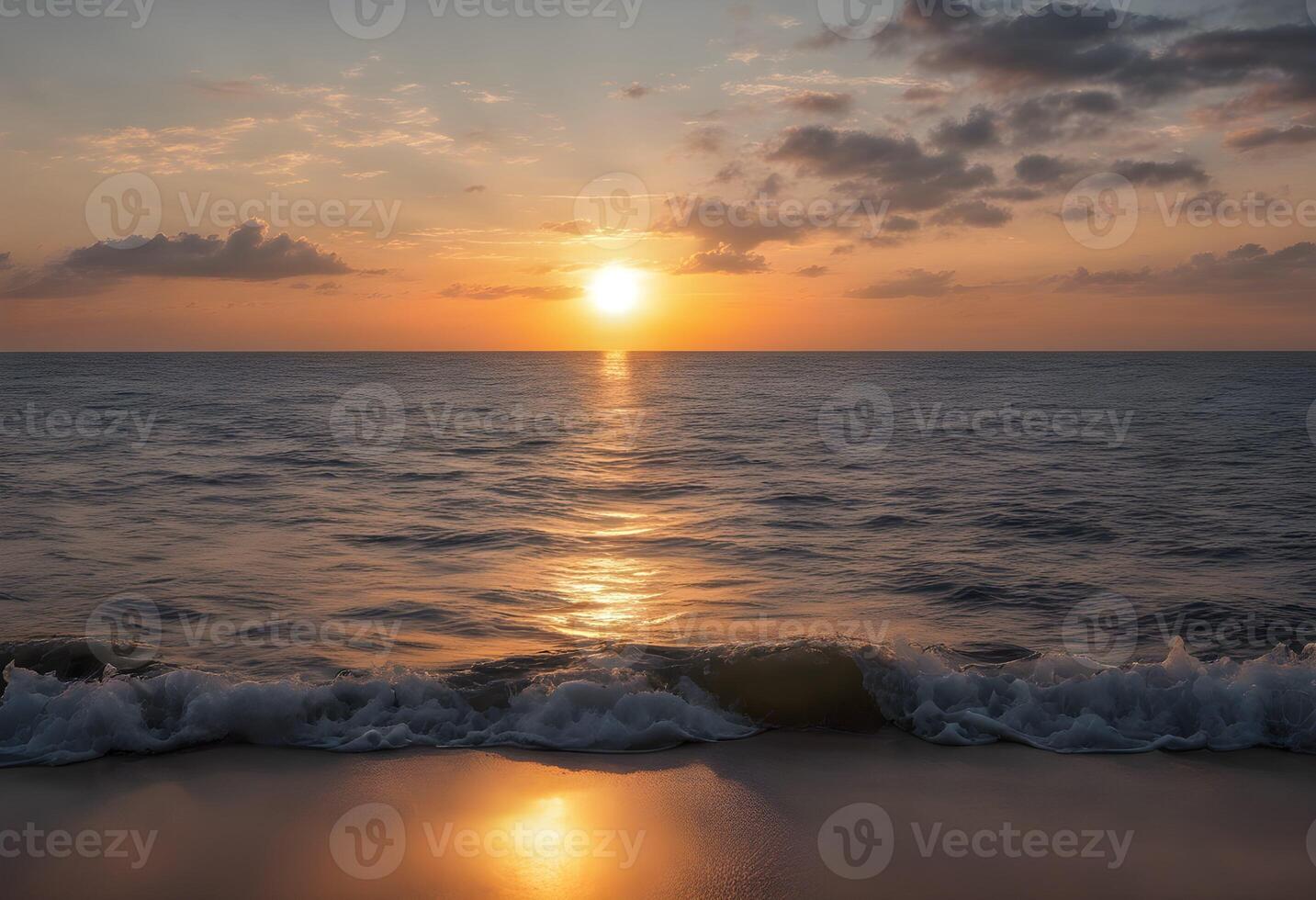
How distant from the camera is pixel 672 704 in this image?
8.23m

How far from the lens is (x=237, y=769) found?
721 cm

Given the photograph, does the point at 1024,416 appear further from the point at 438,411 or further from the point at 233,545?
the point at 233,545

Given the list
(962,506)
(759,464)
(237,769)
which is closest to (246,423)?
(759,464)

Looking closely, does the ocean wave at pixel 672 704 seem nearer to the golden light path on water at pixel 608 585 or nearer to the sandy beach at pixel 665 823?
the sandy beach at pixel 665 823

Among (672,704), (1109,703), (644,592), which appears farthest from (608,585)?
(1109,703)

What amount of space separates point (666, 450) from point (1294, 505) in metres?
17.2

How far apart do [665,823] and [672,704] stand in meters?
1.93

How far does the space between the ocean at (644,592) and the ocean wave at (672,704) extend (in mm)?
29

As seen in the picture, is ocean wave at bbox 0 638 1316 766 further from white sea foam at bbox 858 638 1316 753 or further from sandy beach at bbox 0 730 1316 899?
sandy beach at bbox 0 730 1316 899

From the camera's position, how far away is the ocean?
8.05 m

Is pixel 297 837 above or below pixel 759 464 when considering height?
below

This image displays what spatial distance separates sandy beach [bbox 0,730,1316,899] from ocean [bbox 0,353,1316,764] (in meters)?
0.46

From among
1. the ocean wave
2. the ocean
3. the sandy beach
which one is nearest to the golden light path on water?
the ocean

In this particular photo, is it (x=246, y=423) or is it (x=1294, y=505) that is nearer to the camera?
(x=1294, y=505)
